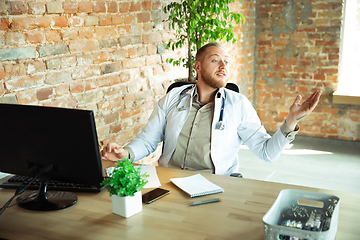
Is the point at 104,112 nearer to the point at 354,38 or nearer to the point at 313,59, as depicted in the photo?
the point at 313,59

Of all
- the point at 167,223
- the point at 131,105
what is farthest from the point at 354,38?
the point at 167,223

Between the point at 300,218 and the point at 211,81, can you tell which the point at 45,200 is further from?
the point at 211,81

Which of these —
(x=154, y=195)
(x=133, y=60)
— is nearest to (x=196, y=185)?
(x=154, y=195)

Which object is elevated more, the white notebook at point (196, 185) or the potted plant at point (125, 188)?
the potted plant at point (125, 188)

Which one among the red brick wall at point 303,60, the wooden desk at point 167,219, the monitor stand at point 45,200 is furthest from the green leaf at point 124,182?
the red brick wall at point 303,60

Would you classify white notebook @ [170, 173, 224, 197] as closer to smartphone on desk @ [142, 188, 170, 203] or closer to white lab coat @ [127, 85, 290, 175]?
smartphone on desk @ [142, 188, 170, 203]

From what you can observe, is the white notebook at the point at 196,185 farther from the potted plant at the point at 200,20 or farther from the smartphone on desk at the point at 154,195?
the potted plant at the point at 200,20

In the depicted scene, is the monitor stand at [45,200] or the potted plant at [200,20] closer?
the monitor stand at [45,200]

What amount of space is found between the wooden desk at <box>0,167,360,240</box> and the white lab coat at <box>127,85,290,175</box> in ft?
1.82

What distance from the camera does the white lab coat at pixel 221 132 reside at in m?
2.17

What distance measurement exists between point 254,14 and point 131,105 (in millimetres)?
2816

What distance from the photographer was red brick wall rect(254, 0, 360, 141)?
15.2ft

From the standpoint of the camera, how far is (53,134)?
1418 millimetres

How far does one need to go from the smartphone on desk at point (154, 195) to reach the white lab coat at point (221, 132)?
576 millimetres
